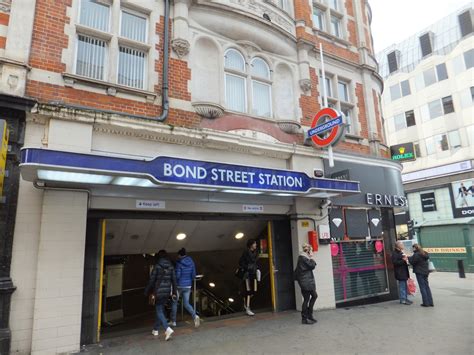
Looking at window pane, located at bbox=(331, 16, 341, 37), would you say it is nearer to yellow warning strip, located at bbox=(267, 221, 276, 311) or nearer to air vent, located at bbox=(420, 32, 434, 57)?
yellow warning strip, located at bbox=(267, 221, 276, 311)

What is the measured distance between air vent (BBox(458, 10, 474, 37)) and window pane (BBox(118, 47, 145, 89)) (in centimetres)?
2897

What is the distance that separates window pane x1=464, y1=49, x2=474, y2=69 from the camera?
25.2m

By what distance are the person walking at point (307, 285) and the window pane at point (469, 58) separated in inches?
1019

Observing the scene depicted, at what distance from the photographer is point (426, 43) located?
96.2ft

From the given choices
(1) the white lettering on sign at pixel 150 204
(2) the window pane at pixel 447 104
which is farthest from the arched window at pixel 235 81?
(2) the window pane at pixel 447 104

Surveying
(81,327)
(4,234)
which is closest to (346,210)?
(81,327)

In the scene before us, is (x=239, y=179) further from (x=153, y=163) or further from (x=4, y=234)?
(x=4, y=234)

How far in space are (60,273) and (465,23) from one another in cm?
3309

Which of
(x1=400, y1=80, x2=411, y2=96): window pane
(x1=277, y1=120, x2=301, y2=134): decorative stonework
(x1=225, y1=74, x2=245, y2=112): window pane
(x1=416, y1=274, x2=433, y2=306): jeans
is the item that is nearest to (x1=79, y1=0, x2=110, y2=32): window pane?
(x1=225, y1=74, x2=245, y2=112): window pane

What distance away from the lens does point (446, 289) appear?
12.3m

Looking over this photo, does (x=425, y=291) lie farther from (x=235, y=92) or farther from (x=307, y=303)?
(x=235, y=92)

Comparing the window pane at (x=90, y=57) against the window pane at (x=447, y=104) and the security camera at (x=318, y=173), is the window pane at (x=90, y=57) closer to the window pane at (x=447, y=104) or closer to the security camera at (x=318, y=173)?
the security camera at (x=318, y=173)

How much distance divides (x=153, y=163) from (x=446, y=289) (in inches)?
478

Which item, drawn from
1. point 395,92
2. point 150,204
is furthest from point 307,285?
point 395,92
